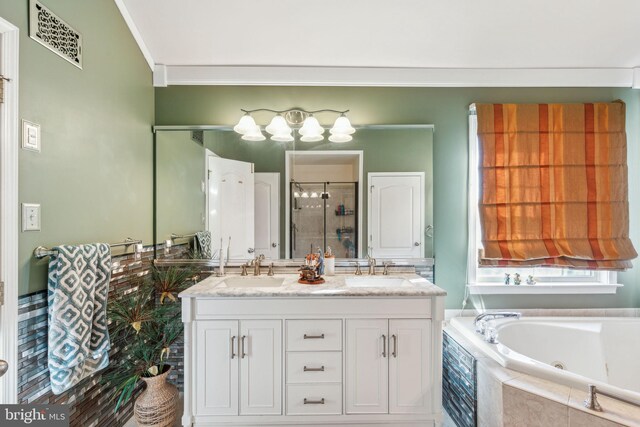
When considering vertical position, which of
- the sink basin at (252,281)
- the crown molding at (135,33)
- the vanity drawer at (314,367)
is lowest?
the vanity drawer at (314,367)

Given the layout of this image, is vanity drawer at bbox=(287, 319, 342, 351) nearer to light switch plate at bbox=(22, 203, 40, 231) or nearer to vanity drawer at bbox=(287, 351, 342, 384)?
vanity drawer at bbox=(287, 351, 342, 384)

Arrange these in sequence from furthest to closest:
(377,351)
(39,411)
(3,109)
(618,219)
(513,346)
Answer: (618,219) → (513,346) → (377,351) → (39,411) → (3,109)

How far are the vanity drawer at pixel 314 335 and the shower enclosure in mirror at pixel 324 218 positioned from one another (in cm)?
59

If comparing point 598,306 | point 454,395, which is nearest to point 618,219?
point 598,306

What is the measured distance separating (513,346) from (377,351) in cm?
101

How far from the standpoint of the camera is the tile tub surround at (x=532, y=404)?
4.00 ft

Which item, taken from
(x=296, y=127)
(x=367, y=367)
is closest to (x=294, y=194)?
(x=296, y=127)

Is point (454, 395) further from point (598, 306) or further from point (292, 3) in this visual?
point (292, 3)

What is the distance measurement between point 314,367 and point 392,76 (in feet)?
6.74

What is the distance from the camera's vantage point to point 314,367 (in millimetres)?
1760

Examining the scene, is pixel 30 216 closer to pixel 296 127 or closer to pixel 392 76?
pixel 296 127

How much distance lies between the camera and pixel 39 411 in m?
1.33

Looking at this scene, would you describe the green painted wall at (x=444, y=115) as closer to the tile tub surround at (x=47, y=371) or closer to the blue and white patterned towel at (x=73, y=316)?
the tile tub surround at (x=47, y=371)

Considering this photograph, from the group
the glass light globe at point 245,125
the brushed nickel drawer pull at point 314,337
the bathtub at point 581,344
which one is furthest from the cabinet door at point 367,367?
the glass light globe at point 245,125
